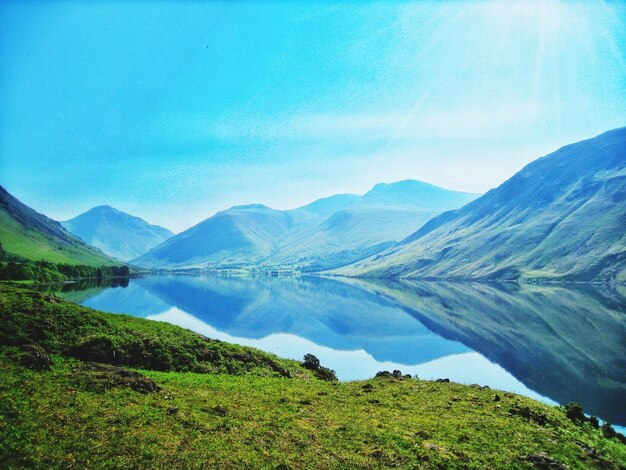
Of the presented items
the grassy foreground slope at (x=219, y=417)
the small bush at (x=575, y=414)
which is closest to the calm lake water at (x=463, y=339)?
the small bush at (x=575, y=414)

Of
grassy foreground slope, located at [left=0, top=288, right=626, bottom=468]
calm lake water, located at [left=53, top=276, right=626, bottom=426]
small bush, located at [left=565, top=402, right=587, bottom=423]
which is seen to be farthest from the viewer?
calm lake water, located at [left=53, top=276, right=626, bottom=426]

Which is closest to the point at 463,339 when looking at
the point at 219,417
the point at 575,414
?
the point at 575,414

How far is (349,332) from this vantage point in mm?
107500

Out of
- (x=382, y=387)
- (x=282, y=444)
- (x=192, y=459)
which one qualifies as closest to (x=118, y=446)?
(x=192, y=459)

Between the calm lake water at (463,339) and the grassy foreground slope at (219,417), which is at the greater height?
the grassy foreground slope at (219,417)

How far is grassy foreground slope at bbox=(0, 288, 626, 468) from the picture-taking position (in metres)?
16.2

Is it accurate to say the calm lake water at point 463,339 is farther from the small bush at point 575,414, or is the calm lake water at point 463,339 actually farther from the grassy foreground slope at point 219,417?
the grassy foreground slope at point 219,417

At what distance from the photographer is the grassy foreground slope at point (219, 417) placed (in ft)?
53.1

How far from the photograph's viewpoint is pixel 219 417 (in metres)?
21.0

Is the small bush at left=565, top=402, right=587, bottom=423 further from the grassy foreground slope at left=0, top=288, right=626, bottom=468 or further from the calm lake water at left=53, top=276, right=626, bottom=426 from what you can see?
the calm lake water at left=53, top=276, right=626, bottom=426

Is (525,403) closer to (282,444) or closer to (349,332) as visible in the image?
(282,444)

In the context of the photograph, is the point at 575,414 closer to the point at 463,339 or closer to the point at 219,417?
the point at 219,417

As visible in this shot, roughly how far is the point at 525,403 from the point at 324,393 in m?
14.1

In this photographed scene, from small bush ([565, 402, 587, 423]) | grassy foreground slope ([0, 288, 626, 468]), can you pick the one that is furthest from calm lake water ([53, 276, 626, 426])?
grassy foreground slope ([0, 288, 626, 468])
